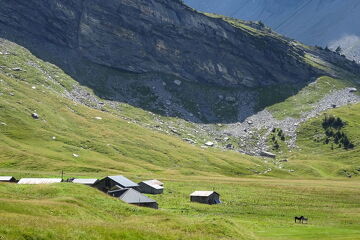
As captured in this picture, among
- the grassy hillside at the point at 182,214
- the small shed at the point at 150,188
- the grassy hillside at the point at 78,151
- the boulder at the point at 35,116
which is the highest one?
the boulder at the point at 35,116

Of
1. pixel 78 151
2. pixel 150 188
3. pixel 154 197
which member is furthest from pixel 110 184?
pixel 78 151

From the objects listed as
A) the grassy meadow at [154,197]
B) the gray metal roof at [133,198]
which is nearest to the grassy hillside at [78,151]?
the grassy meadow at [154,197]

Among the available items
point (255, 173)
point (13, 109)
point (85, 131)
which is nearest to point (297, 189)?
point (255, 173)

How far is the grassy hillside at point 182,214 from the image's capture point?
41.2 metres

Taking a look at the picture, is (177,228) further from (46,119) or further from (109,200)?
(46,119)

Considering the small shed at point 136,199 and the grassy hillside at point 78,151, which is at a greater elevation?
the grassy hillside at point 78,151

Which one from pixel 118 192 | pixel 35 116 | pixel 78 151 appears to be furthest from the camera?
pixel 35 116

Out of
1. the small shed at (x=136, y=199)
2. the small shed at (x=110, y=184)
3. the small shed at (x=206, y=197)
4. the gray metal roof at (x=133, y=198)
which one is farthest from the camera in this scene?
the small shed at (x=206, y=197)

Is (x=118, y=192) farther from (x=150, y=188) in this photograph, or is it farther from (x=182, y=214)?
(x=150, y=188)

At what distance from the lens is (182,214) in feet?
263

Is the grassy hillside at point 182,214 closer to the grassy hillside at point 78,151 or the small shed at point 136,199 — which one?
the small shed at point 136,199

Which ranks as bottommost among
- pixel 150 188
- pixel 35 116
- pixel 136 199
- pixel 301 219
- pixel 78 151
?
pixel 301 219

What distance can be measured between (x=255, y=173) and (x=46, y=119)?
82758 millimetres

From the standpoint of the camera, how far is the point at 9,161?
461 ft
